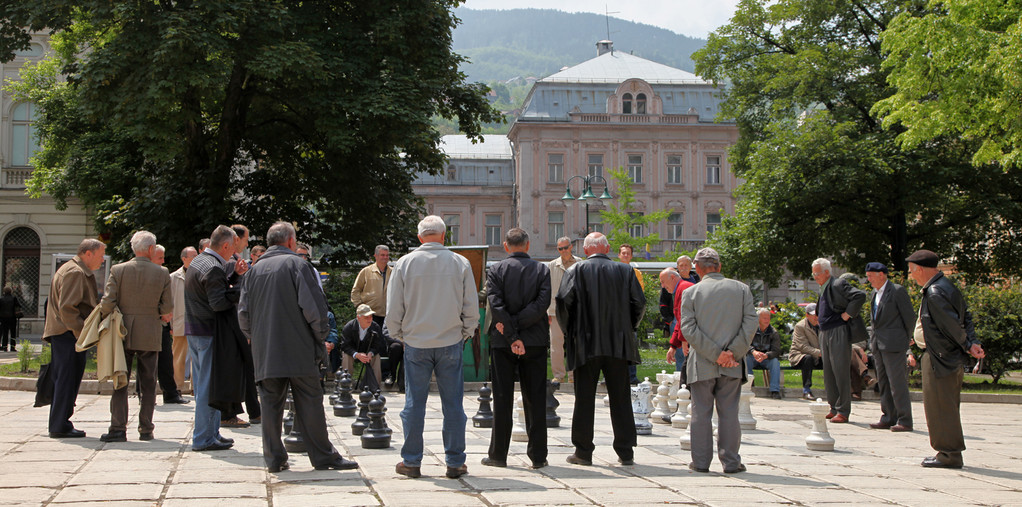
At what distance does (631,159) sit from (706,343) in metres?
60.1

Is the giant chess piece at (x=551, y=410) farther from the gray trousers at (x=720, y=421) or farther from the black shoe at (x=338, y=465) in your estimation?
Result: the black shoe at (x=338, y=465)

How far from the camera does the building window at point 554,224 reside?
224ft

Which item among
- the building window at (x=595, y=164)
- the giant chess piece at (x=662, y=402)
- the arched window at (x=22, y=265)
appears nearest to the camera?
the giant chess piece at (x=662, y=402)

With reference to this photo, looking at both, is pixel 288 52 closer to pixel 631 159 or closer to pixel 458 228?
pixel 631 159

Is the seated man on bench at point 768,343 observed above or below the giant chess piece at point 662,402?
above

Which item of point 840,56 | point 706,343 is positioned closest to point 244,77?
point 706,343

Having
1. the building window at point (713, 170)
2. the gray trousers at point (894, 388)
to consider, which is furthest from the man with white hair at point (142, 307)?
the building window at point (713, 170)

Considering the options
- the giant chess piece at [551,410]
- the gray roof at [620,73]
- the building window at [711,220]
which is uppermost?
the gray roof at [620,73]

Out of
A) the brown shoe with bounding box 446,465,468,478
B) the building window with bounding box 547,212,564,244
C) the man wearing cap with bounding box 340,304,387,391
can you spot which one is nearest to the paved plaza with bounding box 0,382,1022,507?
the brown shoe with bounding box 446,465,468,478

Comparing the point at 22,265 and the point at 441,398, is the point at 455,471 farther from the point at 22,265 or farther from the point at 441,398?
the point at 22,265

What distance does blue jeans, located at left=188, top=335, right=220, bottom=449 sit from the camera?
361 inches

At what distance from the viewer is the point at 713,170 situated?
6875 centimetres

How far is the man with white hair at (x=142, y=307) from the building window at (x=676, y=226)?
196 ft

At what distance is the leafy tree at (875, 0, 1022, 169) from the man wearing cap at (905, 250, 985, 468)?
12574 millimetres
